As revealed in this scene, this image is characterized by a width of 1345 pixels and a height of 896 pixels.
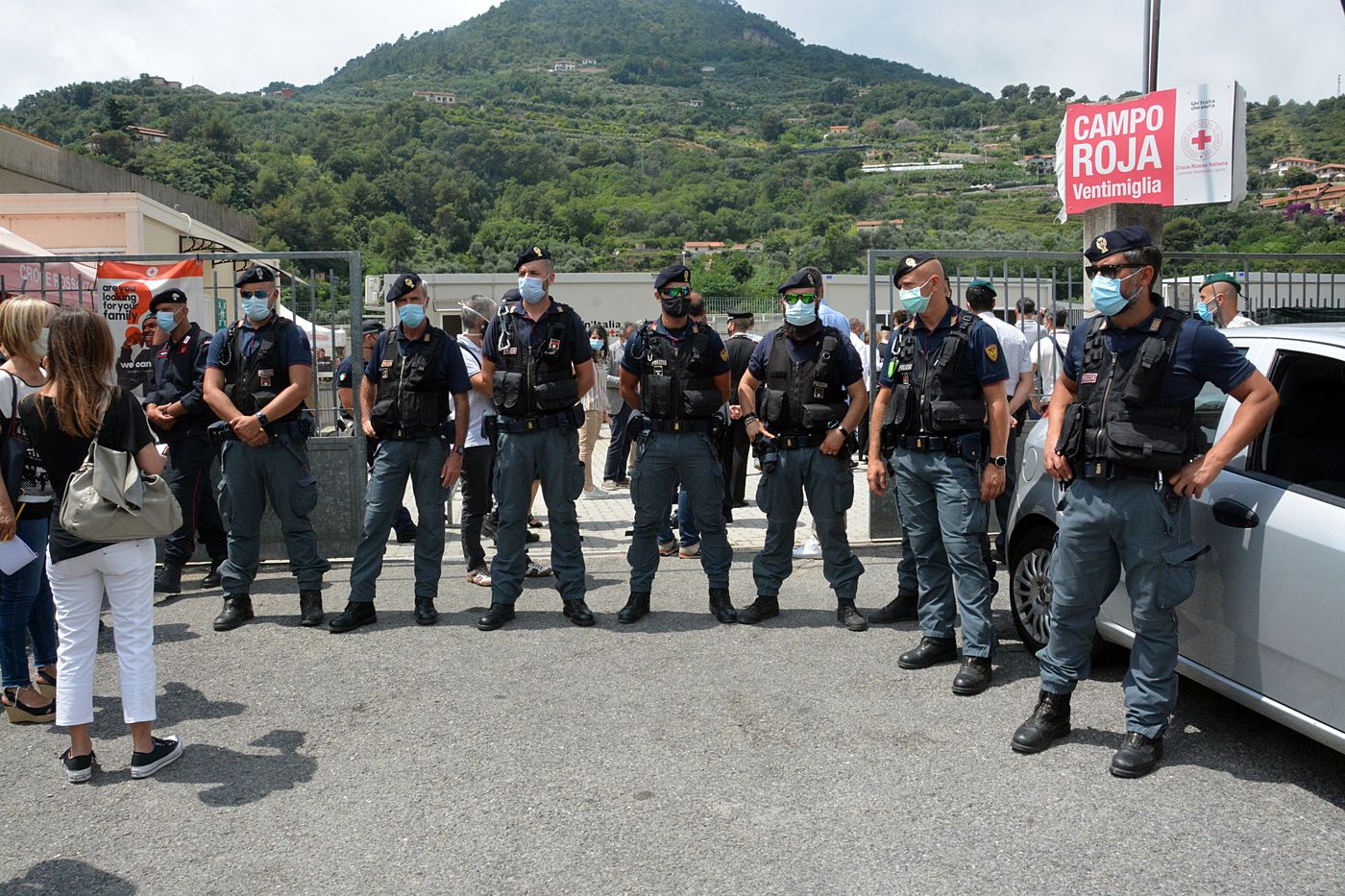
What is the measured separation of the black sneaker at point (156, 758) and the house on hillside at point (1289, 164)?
5569 cm

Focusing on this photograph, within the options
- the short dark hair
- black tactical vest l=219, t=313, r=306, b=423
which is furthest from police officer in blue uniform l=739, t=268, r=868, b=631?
black tactical vest l=219, t=313, r=306, b=423

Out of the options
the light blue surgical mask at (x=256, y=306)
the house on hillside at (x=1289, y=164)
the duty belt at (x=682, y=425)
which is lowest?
the duty belt at (x=682, y=425)

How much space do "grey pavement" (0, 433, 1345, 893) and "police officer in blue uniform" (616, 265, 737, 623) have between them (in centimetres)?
61

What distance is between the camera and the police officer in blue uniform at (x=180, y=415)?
7.17m

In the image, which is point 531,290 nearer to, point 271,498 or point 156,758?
point 271,498

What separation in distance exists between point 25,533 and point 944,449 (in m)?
4.18

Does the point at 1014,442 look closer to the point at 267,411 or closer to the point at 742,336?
the point at 742,336

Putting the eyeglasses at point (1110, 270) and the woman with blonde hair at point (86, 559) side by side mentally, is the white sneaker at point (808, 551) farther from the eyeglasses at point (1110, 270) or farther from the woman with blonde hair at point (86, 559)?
the woman with blonde hair at point (86, 559)

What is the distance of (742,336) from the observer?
8914 millimetres

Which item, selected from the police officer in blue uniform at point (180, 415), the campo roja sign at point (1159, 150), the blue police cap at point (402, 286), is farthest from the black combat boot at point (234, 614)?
the campo roja sign at point (1159, 150)

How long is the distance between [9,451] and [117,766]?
1.36 meters

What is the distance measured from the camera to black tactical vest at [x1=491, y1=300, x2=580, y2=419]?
6273 mm

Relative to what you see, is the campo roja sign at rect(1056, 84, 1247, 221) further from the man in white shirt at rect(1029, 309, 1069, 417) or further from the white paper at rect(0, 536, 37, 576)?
the white paper at rect(0, 536, 37, 576)

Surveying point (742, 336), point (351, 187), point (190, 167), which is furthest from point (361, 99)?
point (742, 336)
